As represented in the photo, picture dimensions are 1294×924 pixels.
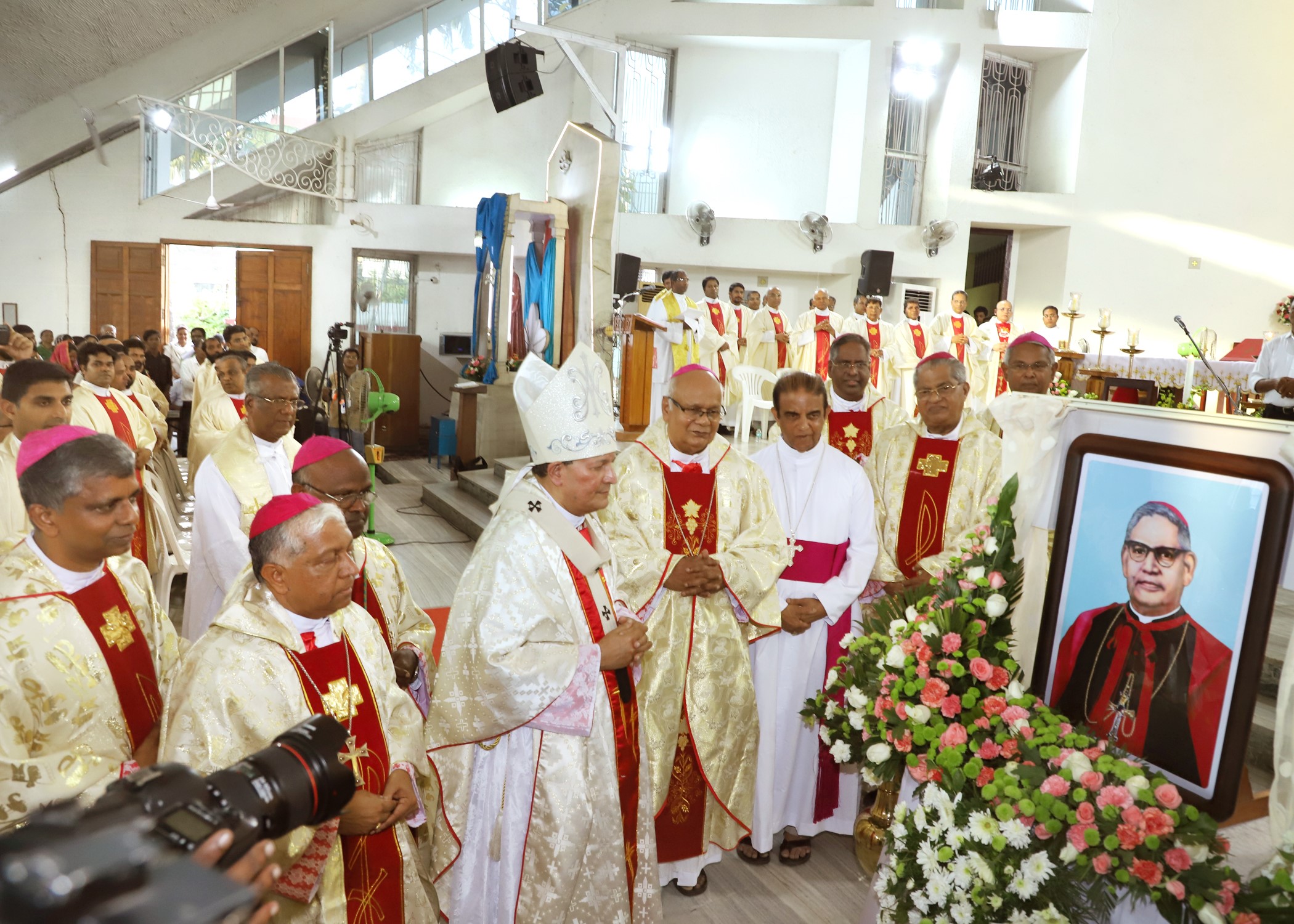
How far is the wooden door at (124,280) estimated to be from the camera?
1443 centimetres

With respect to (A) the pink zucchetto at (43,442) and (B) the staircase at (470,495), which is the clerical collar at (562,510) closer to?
(A) the pink zucchetto at (43,442)

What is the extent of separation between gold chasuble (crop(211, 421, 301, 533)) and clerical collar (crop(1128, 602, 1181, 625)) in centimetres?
323

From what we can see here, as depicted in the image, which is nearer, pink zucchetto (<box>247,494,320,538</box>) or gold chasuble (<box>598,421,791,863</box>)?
pink zucchetto (<box>247,494,320,538</box>)

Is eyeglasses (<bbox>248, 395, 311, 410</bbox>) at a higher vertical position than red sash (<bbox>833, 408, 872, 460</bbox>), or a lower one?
higher

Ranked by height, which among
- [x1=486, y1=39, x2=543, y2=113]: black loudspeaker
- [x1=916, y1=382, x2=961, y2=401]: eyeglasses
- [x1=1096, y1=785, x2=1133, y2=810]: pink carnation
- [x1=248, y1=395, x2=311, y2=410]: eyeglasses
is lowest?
[x1=1096, y1=785, x2=1133, y2=810]: pink carnation

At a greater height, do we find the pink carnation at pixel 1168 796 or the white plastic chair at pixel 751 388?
the white plastic chair at pixel 751 388

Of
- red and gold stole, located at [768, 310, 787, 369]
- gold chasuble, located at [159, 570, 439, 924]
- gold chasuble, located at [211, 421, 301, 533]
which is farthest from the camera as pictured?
red and gold stole, located at [768, 310, 787, 369]

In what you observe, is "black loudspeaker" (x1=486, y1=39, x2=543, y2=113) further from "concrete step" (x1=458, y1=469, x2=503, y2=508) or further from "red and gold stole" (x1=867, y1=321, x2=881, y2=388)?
"red and gold stole" (x1=867, y1=321, x2=881, y2=388)

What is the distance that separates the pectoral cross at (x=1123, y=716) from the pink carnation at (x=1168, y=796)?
0.20 meters

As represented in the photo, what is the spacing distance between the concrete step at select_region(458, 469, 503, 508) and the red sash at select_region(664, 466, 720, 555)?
17.6 feet

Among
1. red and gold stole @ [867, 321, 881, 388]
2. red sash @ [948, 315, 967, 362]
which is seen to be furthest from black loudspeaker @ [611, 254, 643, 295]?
red sash @ [948, 315, 967, 362]

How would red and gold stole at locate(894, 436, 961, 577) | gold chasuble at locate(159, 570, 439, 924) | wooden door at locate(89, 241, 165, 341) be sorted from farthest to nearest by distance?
wooden door at locate(89, 241, 165, 341) < red and gold stole at locate(894, 436, 961, 577) < gold chasuble at locate(159, 570, 439, 924)

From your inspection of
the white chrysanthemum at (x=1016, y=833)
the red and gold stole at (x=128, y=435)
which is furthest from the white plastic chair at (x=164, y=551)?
the white chrysanthemum at (x=1016, y=833)

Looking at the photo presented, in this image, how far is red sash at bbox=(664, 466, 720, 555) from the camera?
3.72 m
